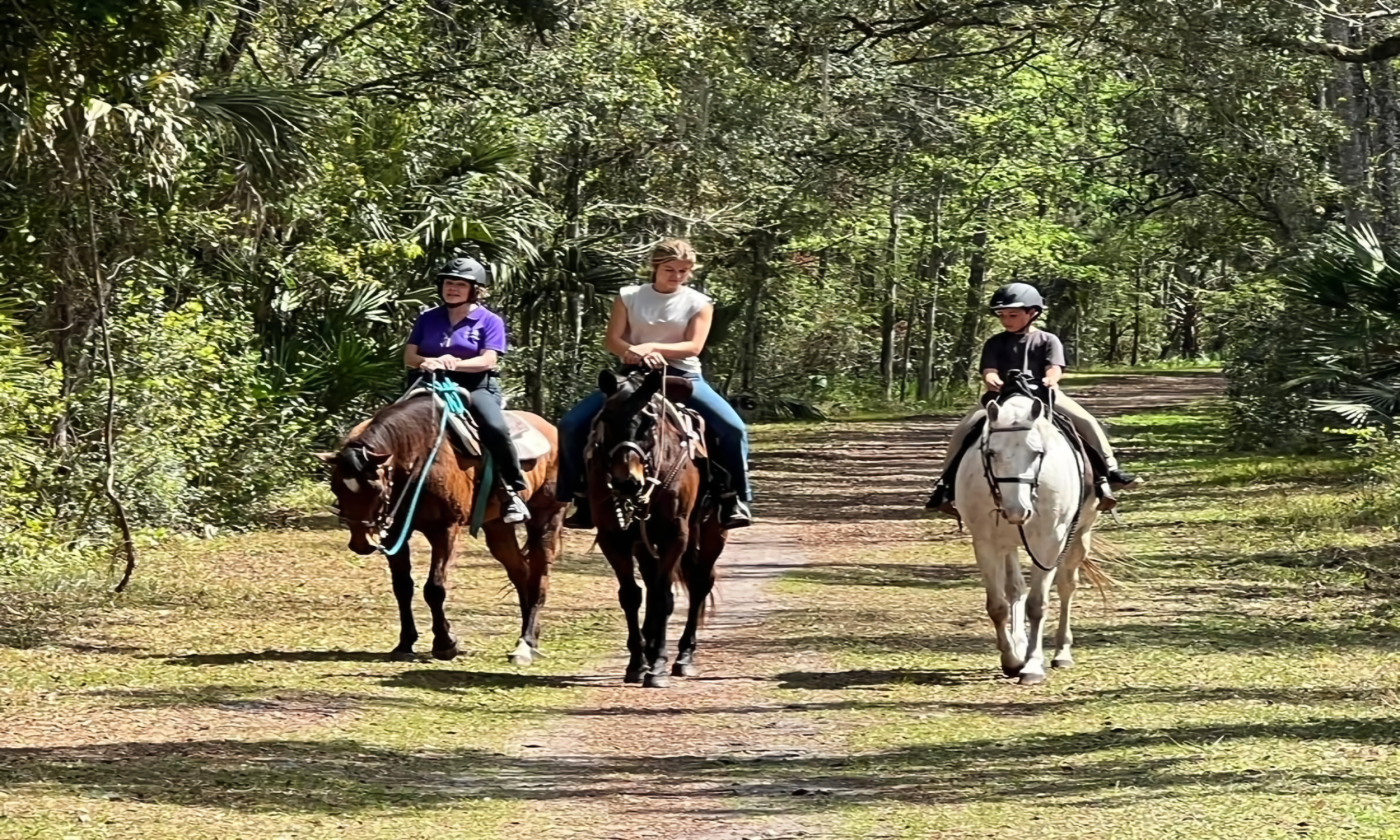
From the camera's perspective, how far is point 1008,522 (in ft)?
36.7

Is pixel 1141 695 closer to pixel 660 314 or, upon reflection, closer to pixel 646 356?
pixel 646 356

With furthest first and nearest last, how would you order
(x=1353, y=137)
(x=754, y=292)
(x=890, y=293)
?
(x=890, y=293) < (x=754, y=292) < (x=1353, y=137)

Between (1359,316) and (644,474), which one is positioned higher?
(1359,316)

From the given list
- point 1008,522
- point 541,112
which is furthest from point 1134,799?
point 541,112

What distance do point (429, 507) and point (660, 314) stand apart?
1897mm

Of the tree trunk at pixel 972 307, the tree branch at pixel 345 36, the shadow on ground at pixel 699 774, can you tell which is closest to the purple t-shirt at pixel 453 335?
the shadow on ground at pixel 699 774

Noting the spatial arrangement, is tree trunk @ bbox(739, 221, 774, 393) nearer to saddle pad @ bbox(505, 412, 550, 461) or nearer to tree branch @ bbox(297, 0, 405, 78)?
tree branch @ bbox(297, 0, 405, 78)

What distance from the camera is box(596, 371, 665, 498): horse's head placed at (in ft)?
34.6

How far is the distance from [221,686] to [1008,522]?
14.8ft

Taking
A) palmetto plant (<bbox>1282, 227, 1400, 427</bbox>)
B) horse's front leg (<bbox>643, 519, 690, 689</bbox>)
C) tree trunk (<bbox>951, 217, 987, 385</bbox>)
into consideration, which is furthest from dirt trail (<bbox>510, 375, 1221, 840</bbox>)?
tree trunk (<bbox>951, 217, 987, 385</bbox>)

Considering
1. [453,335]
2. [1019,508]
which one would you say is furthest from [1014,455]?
[453,335]

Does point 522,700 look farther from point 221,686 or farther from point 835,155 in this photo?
point 835,155

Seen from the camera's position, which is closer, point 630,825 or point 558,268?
point 630,825

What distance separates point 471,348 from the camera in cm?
1196
